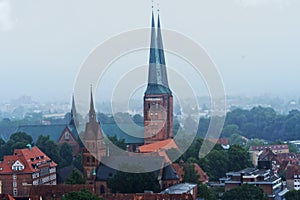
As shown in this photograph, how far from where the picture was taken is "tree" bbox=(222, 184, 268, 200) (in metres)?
40.8

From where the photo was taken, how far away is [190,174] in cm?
4600

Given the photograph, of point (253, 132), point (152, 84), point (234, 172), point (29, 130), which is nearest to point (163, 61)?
point (152, 84)

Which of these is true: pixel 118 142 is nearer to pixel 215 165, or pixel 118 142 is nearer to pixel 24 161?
pixel 215 165

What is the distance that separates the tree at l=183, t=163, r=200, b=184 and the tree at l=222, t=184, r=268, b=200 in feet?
13.8

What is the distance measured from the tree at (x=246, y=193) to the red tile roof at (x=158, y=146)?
33.9 feet

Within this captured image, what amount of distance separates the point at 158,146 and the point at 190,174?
6871 mm

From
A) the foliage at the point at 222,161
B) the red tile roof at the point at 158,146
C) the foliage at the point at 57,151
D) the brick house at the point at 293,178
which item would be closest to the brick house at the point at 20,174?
the red tile roof at the point at 158,146

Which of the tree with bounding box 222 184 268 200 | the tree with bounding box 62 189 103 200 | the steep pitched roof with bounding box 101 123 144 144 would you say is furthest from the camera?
the steep pitched roof with bounding box 101 123 144 144

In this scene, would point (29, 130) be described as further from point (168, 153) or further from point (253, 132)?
point (253, 132)

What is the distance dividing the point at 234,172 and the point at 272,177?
Answer: 3.17 meters

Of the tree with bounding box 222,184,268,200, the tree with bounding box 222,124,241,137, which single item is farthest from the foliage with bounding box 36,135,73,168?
the tree with bounding box 222,124,241,137

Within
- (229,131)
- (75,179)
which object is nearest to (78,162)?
(75,179)

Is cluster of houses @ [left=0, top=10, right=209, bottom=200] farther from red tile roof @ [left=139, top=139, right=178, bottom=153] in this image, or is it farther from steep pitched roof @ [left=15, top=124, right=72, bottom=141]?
steep pitched roof @ [left=15, top=124, right=72, bottom=141]

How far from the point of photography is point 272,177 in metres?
47.1
